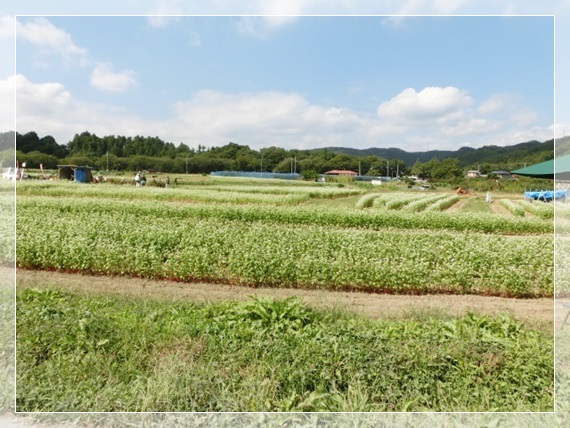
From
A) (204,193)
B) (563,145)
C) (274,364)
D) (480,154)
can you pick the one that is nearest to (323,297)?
(274,364)

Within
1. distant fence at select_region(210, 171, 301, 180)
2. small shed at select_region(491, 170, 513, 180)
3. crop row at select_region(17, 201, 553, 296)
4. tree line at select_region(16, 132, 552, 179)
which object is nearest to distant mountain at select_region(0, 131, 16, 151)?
tree line at select_region(16, 132, 552, 179)

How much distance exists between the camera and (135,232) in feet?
15.6

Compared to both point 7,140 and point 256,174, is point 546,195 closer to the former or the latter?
point 256,174

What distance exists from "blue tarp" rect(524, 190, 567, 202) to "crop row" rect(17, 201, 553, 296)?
495 millimetres

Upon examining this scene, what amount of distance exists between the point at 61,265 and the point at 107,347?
1.99m

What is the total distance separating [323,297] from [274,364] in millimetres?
1421

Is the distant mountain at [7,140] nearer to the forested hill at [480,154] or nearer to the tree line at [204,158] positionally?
the tree line at [204,158]

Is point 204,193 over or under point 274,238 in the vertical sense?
over

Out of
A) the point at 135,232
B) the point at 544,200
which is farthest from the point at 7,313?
the point at 544,200

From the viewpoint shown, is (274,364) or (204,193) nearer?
(274,364)

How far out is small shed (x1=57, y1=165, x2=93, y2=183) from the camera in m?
4.75

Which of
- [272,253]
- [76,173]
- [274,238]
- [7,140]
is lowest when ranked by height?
[272,253]

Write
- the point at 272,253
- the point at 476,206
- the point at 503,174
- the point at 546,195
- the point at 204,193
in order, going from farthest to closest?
the point at 204,193 < the point at 272,253 < the point at 476,206 < the point at 503,174 < the point at 546,195

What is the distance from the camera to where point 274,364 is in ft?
10.6
